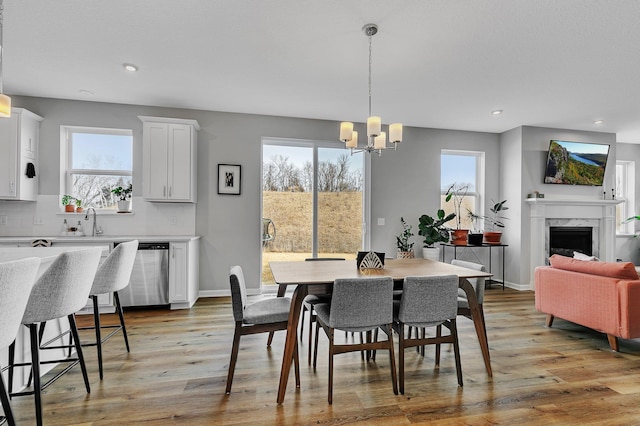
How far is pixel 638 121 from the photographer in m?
4.96

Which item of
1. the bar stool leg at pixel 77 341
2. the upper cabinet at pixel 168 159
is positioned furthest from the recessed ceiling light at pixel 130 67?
the bar stool leg at pixel 77 341

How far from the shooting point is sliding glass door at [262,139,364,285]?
4906 mm

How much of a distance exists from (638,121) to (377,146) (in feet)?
16.2

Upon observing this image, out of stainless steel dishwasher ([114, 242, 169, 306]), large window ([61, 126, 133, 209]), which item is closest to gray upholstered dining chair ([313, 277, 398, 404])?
stainless steel dishwasher ([114, 242, 169, 306])

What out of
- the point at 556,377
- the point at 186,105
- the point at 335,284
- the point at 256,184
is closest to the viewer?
the point at 335,284

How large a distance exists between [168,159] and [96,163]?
1.10m

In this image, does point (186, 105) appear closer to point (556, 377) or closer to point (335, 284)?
point (335, 284)

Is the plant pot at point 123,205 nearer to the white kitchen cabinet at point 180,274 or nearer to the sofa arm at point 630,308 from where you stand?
the white kitchen cabinet at point 180,274

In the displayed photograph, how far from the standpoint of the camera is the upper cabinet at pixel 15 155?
3.71 m

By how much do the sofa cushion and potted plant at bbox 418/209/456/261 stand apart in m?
1.65

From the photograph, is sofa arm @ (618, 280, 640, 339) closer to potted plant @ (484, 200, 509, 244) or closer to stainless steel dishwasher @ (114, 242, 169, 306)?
potted plant @ (484, 200, 509, 244)

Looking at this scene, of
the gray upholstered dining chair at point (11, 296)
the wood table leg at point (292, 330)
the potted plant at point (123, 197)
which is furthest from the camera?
the potted plant at point (123, 197)

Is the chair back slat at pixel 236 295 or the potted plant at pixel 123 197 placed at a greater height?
the potted plant at pixel 123 197

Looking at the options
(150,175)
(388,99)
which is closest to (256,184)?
(150,175)
